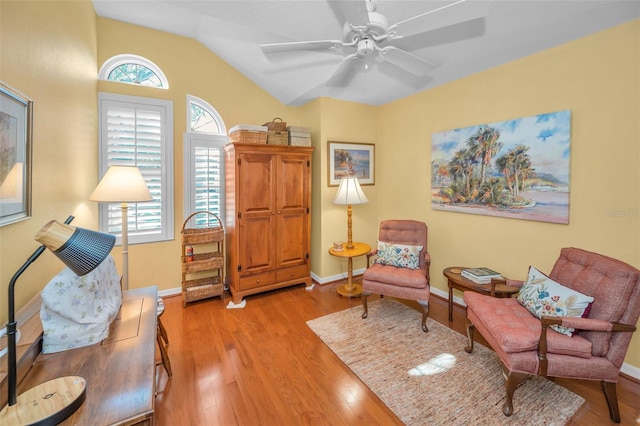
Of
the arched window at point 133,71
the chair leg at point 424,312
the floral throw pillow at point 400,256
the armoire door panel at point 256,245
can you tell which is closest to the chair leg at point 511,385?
the chair leg at point 424,312

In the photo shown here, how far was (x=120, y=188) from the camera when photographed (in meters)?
2.40

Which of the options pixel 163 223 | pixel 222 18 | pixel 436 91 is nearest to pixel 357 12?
pixel 222 18

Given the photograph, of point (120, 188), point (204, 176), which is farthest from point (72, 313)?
point (204, 176)

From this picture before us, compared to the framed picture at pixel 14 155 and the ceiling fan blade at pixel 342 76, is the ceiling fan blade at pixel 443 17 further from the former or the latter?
the framed picture at pixel 14 155

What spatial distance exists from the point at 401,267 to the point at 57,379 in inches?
111

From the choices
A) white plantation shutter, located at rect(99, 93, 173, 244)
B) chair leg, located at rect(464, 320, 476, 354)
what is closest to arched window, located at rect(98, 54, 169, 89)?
white plantation shutter, located at rect(99, 93, 173, 244)

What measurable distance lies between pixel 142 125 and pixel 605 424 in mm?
4722

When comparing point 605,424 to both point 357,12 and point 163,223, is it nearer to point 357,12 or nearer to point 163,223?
point 357,12

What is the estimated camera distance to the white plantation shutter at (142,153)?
3.08m

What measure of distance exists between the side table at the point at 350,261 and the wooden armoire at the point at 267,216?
492mm

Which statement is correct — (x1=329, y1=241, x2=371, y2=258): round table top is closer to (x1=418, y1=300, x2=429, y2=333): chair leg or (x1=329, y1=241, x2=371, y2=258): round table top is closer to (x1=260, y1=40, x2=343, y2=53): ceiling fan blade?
(x1=418, y1=300, x2=429, y2=333): chair leg

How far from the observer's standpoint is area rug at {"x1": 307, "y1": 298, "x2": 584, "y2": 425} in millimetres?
1792

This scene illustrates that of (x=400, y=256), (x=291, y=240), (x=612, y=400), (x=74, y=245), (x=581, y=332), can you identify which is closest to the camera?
(x=74, y=245)

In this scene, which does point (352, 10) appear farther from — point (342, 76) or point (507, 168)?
point (507, 168)
